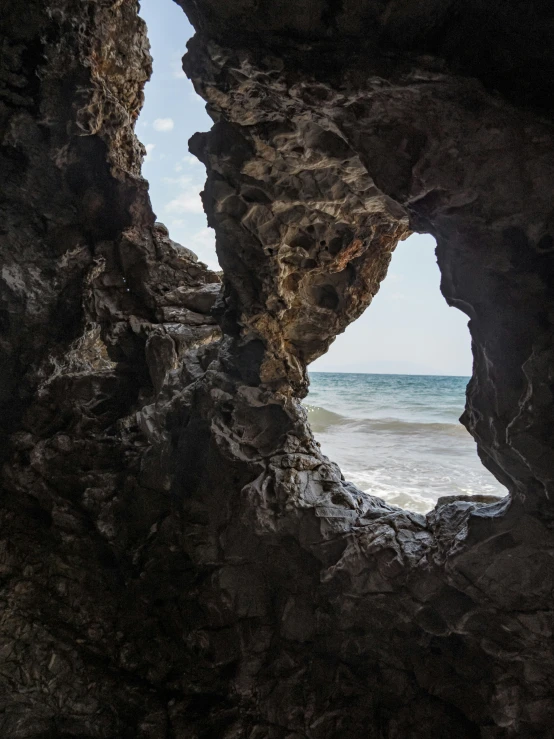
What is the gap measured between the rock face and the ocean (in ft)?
15.4

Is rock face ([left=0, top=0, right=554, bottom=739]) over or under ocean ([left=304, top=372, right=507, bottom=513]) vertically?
over

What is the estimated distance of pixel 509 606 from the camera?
273 cm

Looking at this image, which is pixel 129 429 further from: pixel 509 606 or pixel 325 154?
pixel 509 606

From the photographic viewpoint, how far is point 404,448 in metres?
12.5

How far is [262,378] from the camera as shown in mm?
3840

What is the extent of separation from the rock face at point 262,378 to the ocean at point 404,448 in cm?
470

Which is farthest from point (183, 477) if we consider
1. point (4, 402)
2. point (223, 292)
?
point (4, 402)

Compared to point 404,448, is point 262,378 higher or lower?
higher

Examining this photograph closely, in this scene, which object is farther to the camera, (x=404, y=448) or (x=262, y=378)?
(x=404, y=448)

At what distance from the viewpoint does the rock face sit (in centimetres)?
241

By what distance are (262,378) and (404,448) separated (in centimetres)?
961

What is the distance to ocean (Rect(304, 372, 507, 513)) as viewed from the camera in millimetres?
8852

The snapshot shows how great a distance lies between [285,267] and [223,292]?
629 millimetres

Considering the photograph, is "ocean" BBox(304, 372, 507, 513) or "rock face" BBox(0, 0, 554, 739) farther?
"ocean" BBox(304, 372, 507, 513)
